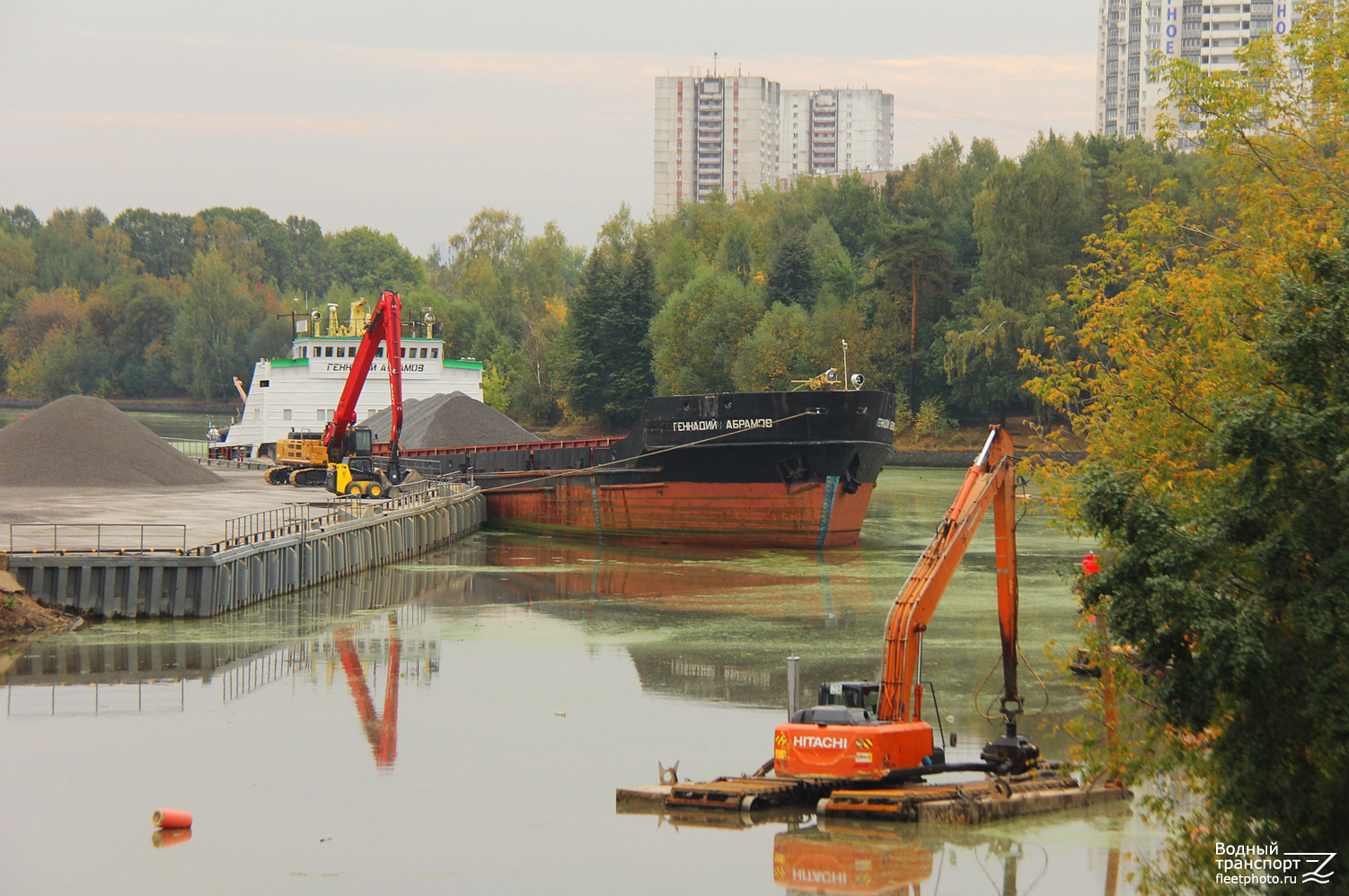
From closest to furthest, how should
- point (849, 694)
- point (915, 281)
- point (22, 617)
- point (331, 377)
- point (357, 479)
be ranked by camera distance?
point (849, 694), point (22, 617), point (357, 479), point (331, 377), point (915, 281)

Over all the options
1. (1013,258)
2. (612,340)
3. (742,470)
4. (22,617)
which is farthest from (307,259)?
(22,617)

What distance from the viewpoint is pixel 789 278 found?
86.1 m

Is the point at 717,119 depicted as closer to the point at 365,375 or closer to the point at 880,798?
the point at 365,375

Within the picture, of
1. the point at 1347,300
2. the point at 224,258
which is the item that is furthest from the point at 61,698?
the point at 224,258

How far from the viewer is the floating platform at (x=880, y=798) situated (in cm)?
1202

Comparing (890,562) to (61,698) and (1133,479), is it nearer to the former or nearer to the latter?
(61,698)

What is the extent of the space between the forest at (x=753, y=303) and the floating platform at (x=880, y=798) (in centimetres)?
4214

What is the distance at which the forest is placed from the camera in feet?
251

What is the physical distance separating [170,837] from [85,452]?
3010 centimetres

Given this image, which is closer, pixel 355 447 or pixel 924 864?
pixel 924 864

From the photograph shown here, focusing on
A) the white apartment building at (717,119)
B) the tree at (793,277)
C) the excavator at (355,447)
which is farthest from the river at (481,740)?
the white apartment building at (717,119)

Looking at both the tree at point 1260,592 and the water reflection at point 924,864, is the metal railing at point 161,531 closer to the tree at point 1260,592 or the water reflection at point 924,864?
the water reflection at point 924,864

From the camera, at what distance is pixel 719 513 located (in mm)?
35531

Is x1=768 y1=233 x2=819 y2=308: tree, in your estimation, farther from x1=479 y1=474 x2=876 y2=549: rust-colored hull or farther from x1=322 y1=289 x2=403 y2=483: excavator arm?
x1=479 y1=474 x2=876 y2=549: rust-colored hull
